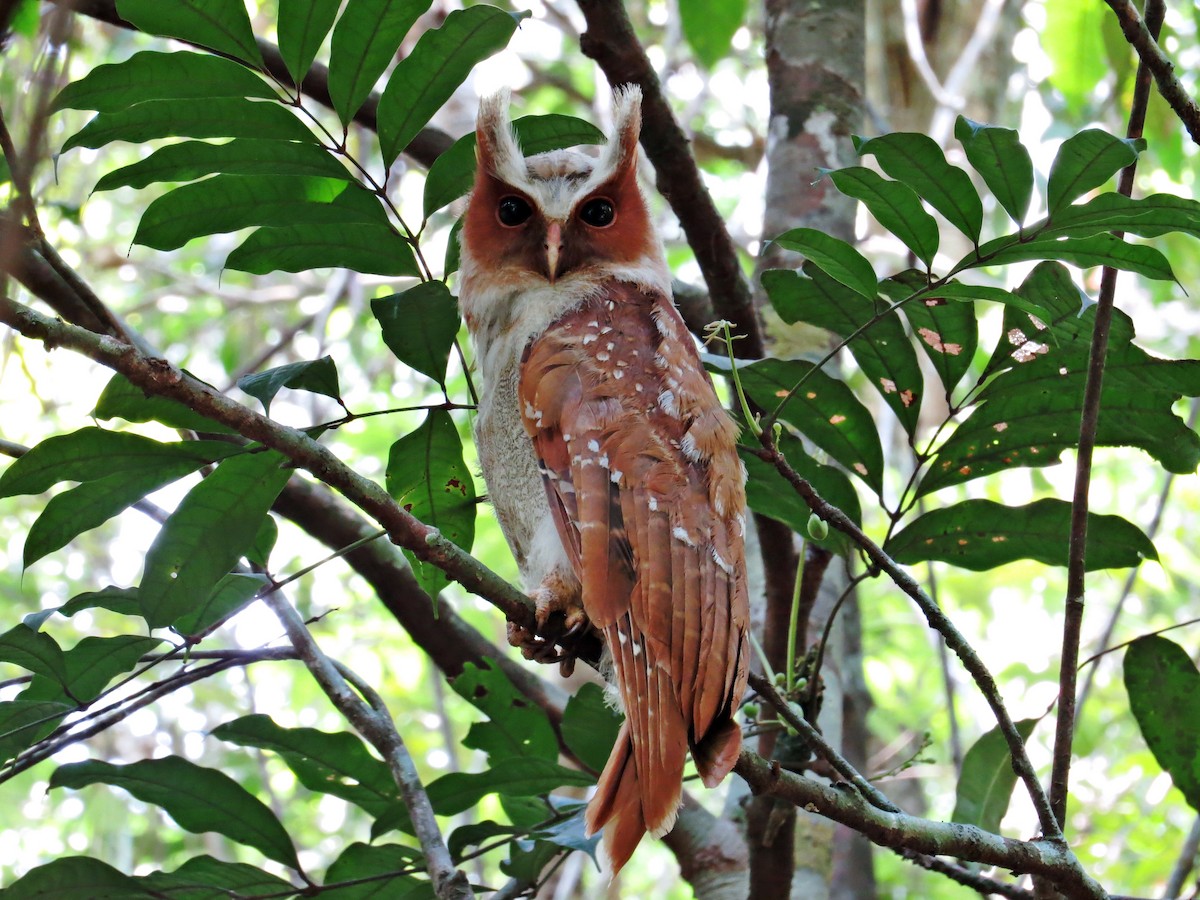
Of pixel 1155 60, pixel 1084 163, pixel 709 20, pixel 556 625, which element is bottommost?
pixel 556 625

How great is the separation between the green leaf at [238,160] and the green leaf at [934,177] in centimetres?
97

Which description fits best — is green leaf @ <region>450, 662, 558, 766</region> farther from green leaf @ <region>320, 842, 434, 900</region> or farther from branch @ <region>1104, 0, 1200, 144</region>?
branch @ <region>1104, 0, 1200, 144</region>

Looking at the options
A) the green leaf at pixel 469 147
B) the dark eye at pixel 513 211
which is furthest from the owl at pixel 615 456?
the green leaf at pixel 469 147

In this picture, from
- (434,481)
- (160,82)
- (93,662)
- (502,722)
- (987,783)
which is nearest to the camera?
(160,82)

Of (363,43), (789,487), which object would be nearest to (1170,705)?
(789,487)

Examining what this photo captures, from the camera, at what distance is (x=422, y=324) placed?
6.76ft

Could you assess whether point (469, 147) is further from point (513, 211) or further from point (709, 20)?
point (709, 20)

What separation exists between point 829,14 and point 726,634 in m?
2.62

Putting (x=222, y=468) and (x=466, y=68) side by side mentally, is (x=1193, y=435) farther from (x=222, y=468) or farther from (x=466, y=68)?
(x=222, y=468)

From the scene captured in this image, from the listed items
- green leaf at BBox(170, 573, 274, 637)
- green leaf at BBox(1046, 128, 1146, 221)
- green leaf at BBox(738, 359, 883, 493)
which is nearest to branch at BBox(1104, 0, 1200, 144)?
green leaf at BBox(1046, 128, 1146, 221)

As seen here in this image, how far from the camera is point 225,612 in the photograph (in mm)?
2170

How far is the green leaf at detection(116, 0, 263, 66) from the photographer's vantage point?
1917mm

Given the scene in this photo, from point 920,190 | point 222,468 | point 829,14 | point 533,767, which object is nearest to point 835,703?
point 533,767

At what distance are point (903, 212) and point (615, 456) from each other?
0.68 m
